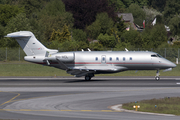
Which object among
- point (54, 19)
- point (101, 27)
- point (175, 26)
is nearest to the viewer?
point (101, 27)

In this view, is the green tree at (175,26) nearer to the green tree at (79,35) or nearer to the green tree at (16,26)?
the green tree at (79,35)

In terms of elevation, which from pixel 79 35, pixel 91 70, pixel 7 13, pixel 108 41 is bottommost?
pixel 91 70

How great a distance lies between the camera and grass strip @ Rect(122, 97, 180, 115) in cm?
1770

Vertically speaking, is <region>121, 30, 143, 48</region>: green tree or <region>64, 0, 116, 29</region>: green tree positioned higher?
<region>64, 0, 116, 29</region>: green tree

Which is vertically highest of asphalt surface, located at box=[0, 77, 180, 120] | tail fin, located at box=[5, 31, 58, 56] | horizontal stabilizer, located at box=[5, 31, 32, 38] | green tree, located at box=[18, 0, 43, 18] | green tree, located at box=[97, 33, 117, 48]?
green tree, located at box=[18, 0, 43, 18]

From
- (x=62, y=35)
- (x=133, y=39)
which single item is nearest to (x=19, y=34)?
(x=133, y=39)

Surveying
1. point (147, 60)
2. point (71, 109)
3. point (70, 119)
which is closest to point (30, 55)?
Result: point (147, 60)

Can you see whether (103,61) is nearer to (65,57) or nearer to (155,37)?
(65,57)

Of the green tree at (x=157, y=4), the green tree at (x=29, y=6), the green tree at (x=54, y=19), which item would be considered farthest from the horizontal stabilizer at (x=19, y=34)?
the green tree at (x=157, y=4)

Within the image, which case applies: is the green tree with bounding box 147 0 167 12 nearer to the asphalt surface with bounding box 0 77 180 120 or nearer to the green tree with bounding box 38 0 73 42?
the green tree with bounding box 38 0 73 42

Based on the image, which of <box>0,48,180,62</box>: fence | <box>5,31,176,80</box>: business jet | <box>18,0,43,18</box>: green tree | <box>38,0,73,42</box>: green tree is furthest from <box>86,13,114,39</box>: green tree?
<box>5,31,176,80</box>: business jet

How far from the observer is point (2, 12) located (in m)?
96.9

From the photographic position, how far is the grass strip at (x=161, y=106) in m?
17.7

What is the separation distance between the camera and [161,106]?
1898 centimetres
